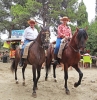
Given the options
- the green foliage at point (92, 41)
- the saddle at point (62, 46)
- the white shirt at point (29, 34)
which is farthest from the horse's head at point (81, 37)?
the green foliage at point (92, 41)

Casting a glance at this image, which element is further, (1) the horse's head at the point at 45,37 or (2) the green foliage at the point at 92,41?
(2) the green foliage at the point at 92,41

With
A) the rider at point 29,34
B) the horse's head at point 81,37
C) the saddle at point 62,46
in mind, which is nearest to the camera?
the horse's head at point 81,37

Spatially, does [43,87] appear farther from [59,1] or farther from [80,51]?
[59,1]

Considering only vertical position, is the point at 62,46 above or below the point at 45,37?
below

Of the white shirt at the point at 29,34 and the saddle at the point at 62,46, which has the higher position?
the white shirt at the point at 29,34

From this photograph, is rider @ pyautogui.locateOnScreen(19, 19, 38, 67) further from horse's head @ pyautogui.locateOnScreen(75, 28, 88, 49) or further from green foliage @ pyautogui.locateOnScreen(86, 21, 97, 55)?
green foliage @ pyautogui.locateOnScreen(86, 21, 97, 55)

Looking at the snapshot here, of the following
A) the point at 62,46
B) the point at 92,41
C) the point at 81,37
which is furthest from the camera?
the point at 92,41

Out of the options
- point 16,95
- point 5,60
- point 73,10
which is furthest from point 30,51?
point 73,10

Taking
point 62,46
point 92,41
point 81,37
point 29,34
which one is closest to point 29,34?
point 29,34

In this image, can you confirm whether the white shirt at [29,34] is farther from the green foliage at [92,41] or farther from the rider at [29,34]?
Result: the green foliage at [92,41]

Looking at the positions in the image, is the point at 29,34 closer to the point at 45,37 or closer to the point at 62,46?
the point at 45,37

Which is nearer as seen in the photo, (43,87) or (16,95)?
(16,95)

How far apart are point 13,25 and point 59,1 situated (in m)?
6.88

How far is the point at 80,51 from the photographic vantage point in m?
7.02
